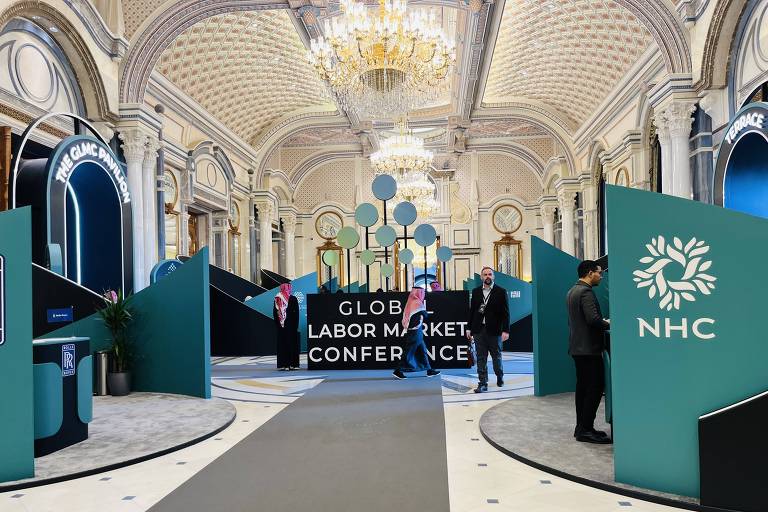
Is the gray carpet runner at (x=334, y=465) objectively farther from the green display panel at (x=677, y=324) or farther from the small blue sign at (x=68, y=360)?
the small blue sign at (x=68, y=360)

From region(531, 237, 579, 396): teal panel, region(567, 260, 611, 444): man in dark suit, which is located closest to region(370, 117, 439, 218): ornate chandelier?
region(531, 237, 579, 396): teal panel

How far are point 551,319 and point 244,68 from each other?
400 inches

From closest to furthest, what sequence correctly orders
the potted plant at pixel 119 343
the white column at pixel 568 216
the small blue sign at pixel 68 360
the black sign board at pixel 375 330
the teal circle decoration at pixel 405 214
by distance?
the small blue sign at pixel 68 360, the potted plant at pixel 119 343, the black sign board at pixel 375 330, the teal circle decoration at pixel 405 214, the white column at pixel 568 216

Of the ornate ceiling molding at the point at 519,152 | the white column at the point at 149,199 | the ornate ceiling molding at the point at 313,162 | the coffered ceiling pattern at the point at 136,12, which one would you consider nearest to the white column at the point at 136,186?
the white column at the point at 149,199

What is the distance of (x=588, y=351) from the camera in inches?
162

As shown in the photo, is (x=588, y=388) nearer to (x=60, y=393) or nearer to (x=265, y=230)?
(x=60, y=393)

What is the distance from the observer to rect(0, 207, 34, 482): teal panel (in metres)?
3.43

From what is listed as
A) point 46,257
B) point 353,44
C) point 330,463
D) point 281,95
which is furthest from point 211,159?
point 330,463

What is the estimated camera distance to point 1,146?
22.9 feet

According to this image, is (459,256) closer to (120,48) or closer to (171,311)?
(120,48)

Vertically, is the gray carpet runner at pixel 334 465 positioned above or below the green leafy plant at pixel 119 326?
below

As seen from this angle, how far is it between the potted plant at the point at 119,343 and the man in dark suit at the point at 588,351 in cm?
457

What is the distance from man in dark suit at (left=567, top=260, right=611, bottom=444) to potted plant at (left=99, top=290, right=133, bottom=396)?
4.57 m

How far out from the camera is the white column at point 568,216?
56.7 feet
